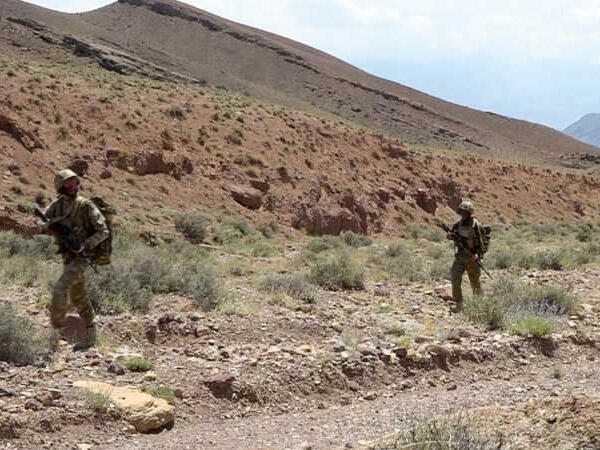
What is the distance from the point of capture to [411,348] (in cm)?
821

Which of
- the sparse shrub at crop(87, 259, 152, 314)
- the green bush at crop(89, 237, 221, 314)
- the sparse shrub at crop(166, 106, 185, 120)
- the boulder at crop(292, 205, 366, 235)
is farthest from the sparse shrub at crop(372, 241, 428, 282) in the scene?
the sparse shrub at crop(166, 106, 185, 120)

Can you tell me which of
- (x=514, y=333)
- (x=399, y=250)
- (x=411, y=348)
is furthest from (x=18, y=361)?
(x=399, y=250)

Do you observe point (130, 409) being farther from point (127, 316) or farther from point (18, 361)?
point (127, 316)

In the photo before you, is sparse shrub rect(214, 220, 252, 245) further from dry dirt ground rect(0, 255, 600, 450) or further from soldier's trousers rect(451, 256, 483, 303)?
soldier's trousers rect(451, 256, 483, 303)

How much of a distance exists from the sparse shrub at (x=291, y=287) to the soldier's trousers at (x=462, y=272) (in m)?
2.17

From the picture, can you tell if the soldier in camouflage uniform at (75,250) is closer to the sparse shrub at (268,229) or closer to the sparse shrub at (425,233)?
the sparse shrub at (268,229)

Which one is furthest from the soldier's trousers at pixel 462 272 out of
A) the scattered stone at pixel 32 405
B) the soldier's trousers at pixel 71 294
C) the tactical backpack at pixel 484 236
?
the scattered stone at pixel 32 405

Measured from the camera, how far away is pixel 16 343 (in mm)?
6645

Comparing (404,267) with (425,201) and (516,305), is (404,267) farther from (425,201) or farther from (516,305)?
(425,201)

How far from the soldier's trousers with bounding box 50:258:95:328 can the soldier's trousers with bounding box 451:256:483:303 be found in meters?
5.78

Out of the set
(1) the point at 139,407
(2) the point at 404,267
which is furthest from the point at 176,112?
(1) the point at 139,407

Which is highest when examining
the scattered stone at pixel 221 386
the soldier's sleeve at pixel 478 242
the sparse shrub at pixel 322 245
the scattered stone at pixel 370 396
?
the soldier's sleeve at pixel 478 242

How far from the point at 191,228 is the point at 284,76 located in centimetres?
5692

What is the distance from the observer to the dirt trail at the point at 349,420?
550cm
